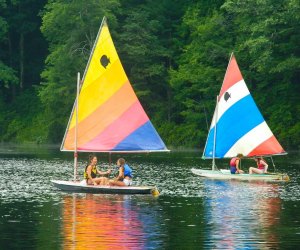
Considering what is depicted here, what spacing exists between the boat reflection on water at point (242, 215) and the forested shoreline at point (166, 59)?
3729 cm

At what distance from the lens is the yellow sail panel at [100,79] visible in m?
50.1

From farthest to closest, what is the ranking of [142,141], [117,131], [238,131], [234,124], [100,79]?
[234,124] → [238,131] → [100,79] → [117,131] → [142,141]

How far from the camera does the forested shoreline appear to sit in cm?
9238

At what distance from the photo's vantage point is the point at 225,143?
64.4 m

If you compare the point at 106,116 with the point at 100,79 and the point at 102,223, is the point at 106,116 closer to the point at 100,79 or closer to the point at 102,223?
the point at 100,79

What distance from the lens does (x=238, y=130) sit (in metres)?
64.4

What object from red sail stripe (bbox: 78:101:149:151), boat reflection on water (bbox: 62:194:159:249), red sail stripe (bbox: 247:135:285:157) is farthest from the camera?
red sail stripe (bbox: 247:135:285:157)

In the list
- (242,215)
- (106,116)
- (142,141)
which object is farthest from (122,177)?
A: (242,215)

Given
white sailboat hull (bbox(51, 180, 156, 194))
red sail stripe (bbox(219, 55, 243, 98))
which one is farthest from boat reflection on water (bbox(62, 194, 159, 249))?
red sail stripe (bbox(219, 55, 243, 98))

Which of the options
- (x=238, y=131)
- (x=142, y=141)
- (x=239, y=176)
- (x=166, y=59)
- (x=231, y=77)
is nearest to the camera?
(x=142, y=141)

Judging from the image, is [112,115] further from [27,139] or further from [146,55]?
[27,139]

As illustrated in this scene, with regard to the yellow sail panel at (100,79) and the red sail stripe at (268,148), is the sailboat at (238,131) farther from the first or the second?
the yellow sail panel at (100,79)

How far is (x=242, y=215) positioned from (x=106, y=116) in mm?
13002

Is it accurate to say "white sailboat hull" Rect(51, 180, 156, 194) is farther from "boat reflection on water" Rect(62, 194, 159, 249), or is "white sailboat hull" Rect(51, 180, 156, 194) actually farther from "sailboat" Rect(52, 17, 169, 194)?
"sailboat" Rect(52, 17, 169, 194)
